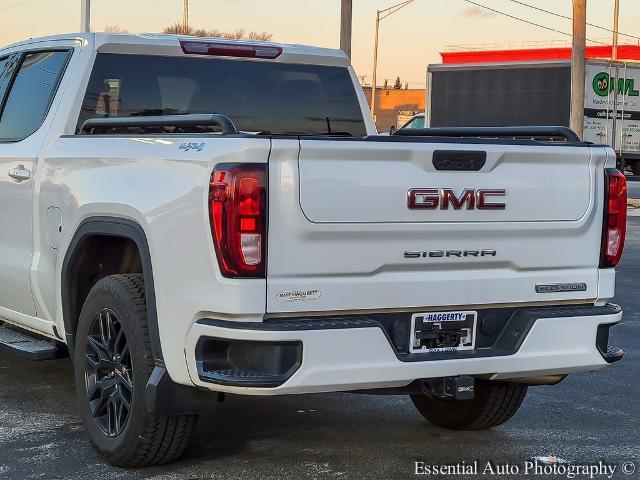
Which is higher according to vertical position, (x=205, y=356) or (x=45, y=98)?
(x=45, y=98)

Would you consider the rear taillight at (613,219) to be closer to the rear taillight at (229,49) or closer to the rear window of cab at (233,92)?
the rear window of cab at (233,92)

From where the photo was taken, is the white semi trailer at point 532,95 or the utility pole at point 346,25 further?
the white semi trailer at point 532,95

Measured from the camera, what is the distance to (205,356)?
4473mm

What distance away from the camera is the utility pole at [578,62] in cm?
2302

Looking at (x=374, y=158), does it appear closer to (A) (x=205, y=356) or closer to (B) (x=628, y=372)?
(A) (x=205, y=356)

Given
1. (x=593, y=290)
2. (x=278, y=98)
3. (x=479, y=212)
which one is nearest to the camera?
(x=479, y=212)

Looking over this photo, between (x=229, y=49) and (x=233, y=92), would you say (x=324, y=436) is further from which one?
(x=229, y=49)

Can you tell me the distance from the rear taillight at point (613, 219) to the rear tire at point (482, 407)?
0.83 meters

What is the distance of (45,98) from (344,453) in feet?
8.43

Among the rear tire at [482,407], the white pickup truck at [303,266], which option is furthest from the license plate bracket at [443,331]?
the rear tire at [482,407]

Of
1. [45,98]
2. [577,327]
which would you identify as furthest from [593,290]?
[45,98]

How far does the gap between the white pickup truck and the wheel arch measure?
1 cm

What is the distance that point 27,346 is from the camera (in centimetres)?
600

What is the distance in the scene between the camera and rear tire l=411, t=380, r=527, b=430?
5770mm
